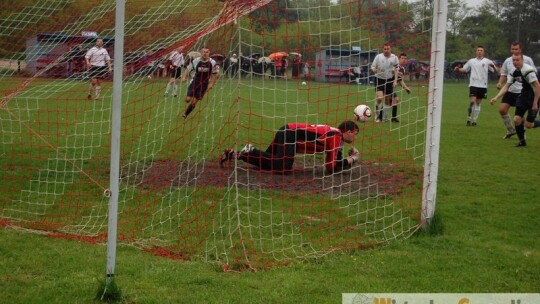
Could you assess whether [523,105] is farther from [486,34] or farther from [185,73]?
[486,34]

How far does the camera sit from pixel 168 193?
808 centimetres

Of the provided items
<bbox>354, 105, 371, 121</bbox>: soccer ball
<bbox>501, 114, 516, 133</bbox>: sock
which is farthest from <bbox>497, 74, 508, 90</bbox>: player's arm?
<bbox>354, 105, 371, 121</bbox>: soccer ball

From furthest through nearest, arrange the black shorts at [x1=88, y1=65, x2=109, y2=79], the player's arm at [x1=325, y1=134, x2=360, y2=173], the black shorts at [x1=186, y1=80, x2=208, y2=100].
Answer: the black shorts at [x1=186, y1=80, x2=208, y2=100]
the black shorts at [x1=88, y1=65, x2=109, y2=79]
the player's arm at [x1=325, y1=134, x2=360, y2=173]

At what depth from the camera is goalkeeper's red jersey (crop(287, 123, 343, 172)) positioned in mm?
8844

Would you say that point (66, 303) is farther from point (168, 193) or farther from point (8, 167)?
point (8, 167)

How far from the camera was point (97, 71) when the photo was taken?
920 centimetres

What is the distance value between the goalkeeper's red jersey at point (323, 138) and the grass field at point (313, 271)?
1890 millimetres

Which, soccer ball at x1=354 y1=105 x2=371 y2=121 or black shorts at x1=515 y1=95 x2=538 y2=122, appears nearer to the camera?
soccer ball at x1=354 y1=105 x2=371 y2=121

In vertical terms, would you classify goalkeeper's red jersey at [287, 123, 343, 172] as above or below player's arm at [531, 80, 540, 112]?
below

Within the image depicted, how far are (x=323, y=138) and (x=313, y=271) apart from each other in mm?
3529

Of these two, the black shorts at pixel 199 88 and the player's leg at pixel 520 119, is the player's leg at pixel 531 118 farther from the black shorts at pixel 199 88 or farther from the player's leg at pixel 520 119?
the black shorts at pixel 199 88

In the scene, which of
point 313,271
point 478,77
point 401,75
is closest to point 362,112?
point 401,75

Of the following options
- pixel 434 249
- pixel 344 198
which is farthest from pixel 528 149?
pixel 434 249

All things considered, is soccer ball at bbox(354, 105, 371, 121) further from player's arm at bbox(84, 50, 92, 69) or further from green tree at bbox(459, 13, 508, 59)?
green tree at bbox(459, 13, 508, 59)
